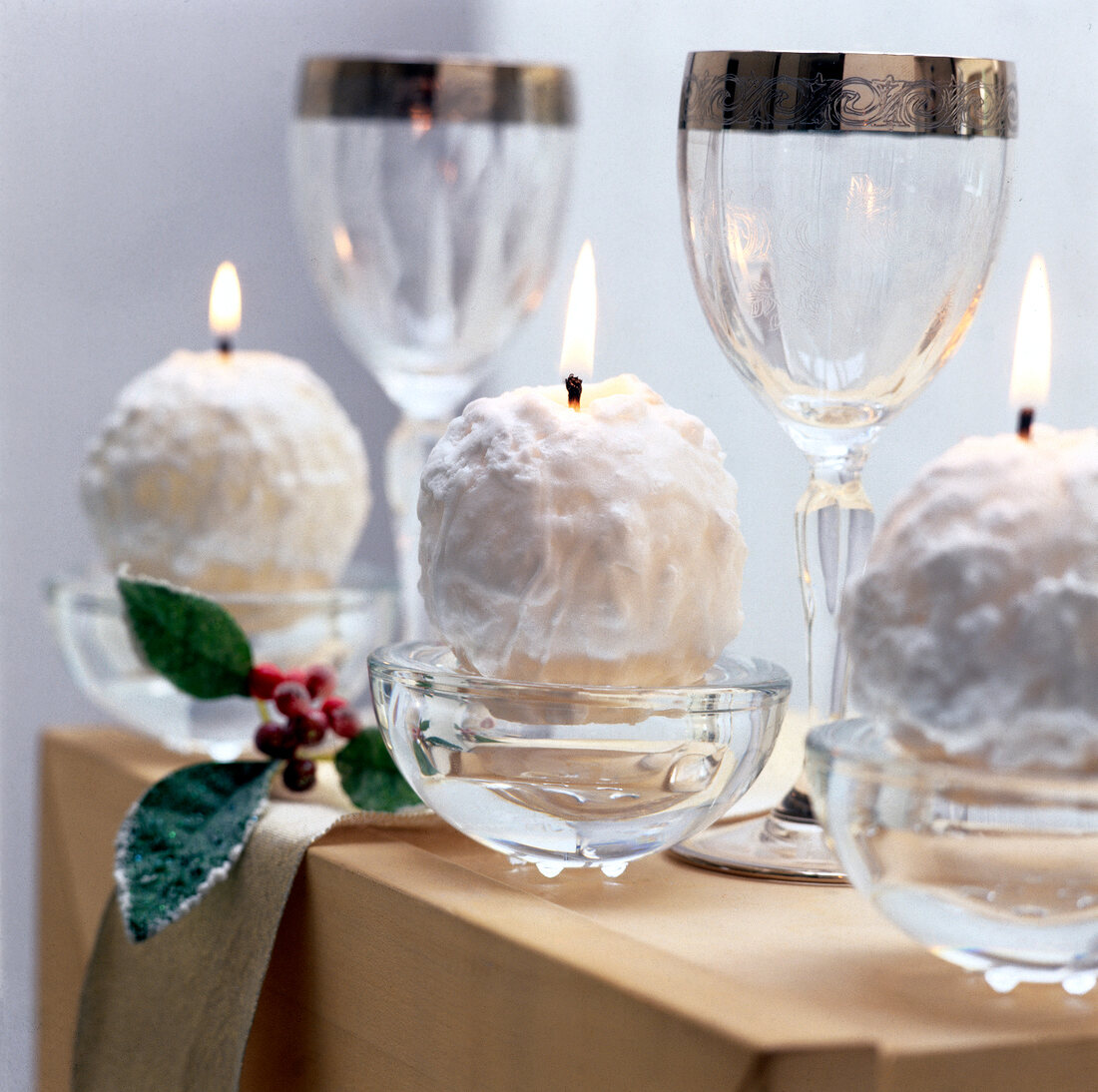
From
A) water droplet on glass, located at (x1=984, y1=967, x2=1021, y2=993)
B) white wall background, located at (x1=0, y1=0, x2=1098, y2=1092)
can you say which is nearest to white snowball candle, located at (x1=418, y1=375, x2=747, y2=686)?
water droplet on glass, located at (x1=984, y1=967, x2=1021, y2=993)

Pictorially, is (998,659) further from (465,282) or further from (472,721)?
(465,282)

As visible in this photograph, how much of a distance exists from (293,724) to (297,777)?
2 cm

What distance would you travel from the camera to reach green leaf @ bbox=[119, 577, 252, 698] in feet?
1.73

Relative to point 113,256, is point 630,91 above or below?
above

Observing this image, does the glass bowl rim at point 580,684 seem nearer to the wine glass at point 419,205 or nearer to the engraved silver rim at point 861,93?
the engraved silver rim at point 861,93

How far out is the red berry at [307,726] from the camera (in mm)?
540

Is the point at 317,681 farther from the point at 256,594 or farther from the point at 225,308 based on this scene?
the point at 225,308

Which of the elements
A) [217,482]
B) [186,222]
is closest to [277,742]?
[217,482]

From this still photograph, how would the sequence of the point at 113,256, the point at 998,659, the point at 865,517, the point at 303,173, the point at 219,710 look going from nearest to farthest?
the point at 998,659
the point at 865,517
the point at 219,710
the point at 303,173
the point at 113,256

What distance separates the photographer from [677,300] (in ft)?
3.11

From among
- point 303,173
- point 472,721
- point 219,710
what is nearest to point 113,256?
point 303,173

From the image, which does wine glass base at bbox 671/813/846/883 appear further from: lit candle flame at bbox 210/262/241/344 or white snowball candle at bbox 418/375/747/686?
lit candle flame at bbox 210/262/241/344

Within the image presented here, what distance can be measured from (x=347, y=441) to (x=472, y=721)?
0.90 ft

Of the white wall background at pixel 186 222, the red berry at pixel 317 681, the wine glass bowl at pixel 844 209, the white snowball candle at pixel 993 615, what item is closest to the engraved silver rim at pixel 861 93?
the wine glass bowl at pixel 844 209
